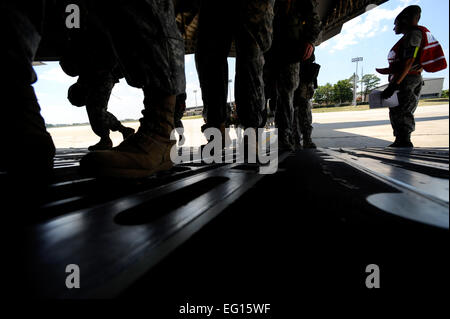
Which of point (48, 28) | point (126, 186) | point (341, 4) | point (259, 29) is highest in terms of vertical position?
point (341, 4)

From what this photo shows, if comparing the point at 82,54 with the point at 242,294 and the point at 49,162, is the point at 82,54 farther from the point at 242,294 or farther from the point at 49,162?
the point at 242,294

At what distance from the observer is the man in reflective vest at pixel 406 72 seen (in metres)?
2.86

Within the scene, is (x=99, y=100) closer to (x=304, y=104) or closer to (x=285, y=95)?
(x=285, y=95)

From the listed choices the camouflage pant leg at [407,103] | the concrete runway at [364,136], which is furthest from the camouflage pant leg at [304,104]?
the camouflage pant leg at [407,103]

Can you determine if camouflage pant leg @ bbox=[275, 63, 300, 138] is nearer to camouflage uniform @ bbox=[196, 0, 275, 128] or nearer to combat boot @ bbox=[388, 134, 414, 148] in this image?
camouflage uniform @ bbox=[196, 0, 275, 128]

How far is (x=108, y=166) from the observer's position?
81 cm

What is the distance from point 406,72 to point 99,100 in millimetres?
4134

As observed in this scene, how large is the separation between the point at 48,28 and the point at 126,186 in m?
3.05

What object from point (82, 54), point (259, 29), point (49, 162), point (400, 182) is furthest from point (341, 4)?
point (49, 162)

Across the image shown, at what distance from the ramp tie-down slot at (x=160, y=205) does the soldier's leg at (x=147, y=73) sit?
31 cm

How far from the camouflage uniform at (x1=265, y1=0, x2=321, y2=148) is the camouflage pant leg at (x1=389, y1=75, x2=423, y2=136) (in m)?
1.78

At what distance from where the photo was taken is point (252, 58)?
1617 mm

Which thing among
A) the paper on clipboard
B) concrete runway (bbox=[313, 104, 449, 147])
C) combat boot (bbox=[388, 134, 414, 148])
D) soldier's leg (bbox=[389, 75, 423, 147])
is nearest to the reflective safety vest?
soldier's leg (bbox=[389, 75, 423, 147])

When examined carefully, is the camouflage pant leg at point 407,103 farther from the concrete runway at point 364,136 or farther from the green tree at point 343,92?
the green tree at point 343,92
